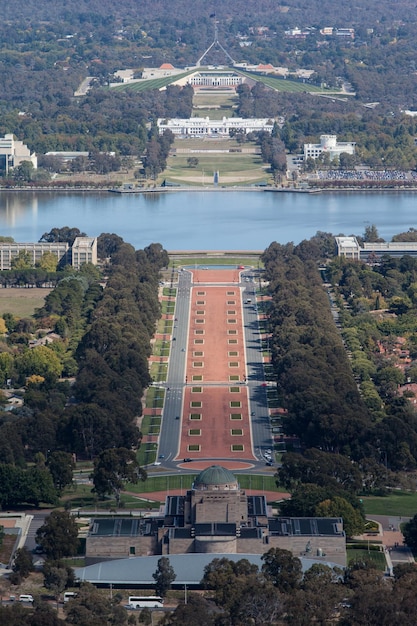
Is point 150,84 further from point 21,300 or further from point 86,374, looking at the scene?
point 86,374

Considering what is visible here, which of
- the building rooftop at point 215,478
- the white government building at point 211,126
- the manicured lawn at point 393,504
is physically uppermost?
the white government building at point 211,126

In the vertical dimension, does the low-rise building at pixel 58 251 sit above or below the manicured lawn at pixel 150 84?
below

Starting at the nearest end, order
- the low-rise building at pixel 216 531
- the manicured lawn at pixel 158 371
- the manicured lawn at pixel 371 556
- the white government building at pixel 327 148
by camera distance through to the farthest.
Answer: the manicured lawn at pixel 371 556
the low-rise building at pixel 216 531
the manicured lawn at pixel 158 371
the white government building at pixel 327 148

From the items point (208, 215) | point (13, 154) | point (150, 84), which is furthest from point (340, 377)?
point (150, 84)

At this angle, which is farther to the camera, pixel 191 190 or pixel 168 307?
pixel 191 190

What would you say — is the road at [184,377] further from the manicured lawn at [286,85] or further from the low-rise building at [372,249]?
the manicured lawn at [286,85]

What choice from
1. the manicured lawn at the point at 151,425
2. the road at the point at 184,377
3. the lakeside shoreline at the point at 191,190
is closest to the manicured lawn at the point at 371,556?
the road at the point at 184,377

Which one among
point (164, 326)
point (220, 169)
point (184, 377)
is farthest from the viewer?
point (220, 169)

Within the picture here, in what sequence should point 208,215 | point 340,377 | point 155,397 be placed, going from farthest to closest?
point 208,215
point 155,397
point 340,377
